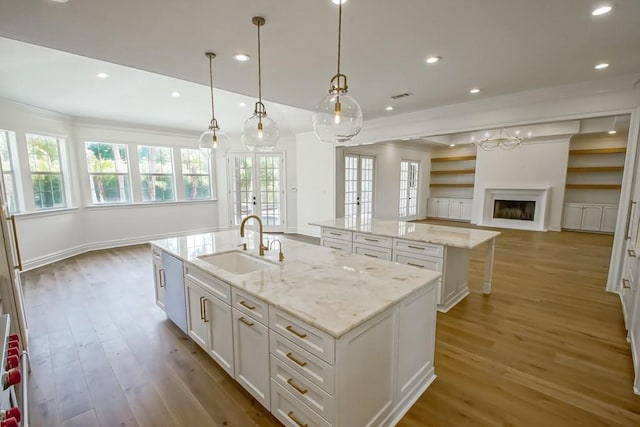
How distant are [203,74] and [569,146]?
9.37 metres

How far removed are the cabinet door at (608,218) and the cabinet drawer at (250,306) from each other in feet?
31.5

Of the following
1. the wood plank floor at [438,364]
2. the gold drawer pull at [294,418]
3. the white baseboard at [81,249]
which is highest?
the gold drawer pull at [294,418]

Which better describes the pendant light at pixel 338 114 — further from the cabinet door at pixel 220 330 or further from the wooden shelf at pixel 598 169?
the wooden shelf at pixel 598 169

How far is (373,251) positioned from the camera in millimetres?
3424

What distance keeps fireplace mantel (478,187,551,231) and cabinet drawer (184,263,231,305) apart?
8.79m

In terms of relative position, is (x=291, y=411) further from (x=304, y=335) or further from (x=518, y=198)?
(x=518, y=198)

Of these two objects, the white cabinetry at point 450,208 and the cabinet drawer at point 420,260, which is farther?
the white cabinetry at point 450,208

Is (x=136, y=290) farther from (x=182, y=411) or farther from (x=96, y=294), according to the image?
(x=182, y=411)

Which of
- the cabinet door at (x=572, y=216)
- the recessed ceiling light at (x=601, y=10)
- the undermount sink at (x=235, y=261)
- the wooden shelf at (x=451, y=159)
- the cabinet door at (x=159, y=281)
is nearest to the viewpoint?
the recessed ceiling light at (x=601, y=10)

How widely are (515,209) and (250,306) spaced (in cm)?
909

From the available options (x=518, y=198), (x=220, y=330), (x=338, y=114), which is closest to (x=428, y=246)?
(x=338, y=114)

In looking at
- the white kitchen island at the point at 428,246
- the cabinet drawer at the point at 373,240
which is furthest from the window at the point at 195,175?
the cabinet drawer at the point at 373,240

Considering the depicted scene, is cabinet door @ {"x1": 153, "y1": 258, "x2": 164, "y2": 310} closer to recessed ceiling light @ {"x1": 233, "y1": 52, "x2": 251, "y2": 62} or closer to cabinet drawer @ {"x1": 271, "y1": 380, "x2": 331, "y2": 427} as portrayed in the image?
cabinet drawer @ {"x1": 271, "y1": 380, "x2": 331, "y2": 427}

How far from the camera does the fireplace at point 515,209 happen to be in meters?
7.93
